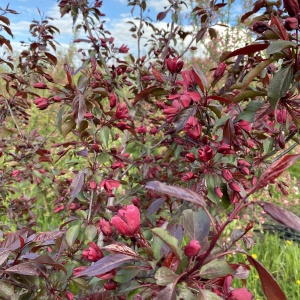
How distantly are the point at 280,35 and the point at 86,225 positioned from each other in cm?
90

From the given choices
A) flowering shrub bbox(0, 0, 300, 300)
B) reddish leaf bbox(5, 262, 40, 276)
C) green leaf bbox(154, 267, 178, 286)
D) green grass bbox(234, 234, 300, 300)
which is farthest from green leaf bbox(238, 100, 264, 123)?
green grass bbox(234, 234, 300, 300)

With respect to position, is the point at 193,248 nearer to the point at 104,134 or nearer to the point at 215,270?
the point at 215,270

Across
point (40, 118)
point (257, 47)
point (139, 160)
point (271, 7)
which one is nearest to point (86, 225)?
point (139, 160)

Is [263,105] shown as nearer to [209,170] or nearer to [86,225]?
[209,170]

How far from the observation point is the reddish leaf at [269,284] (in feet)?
1.67

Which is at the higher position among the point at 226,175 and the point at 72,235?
the point at 226,175

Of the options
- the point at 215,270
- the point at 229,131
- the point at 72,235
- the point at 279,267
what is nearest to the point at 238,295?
the point at 215,270

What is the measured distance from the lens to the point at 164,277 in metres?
0.58

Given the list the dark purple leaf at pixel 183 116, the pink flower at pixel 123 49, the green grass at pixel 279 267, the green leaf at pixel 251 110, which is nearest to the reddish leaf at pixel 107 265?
the dark purple leaf at pixel 183 116

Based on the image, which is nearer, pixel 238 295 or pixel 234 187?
pixel 238 295

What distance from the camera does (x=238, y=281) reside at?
7.57 feet

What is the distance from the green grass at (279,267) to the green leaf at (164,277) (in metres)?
1.88

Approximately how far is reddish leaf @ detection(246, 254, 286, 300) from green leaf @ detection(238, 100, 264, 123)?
47cm

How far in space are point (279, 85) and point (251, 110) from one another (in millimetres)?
185
